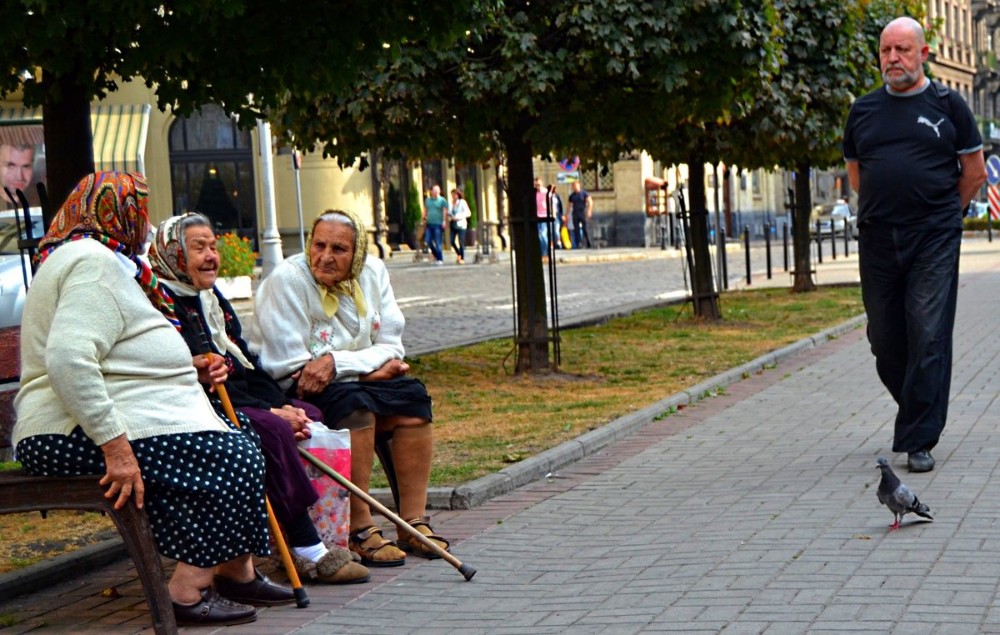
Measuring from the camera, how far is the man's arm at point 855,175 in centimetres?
887

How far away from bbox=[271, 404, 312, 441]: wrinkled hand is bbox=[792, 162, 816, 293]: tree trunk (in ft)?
62.0

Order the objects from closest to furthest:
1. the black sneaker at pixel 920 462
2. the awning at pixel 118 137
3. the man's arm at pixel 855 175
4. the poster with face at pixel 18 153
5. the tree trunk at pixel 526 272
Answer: the black sneaker at pixel 920 462 < the man's arm at pixel 855 175 < the poster with face at pixel 18 153 < the tree trunk at pixel 526 272 < the awning at pixel 118 137

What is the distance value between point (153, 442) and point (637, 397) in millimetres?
6678

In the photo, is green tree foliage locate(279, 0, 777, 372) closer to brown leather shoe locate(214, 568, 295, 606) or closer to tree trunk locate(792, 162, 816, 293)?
brown leather shoe locate(214, 568, 295, 606)

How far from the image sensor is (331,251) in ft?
24.1

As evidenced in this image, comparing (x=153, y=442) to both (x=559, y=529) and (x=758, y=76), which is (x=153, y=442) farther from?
(x=758, y=76)

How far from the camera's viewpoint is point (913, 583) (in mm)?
5953

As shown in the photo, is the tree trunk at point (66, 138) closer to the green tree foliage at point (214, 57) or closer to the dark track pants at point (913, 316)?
the green tree foliage at point (214, 57)

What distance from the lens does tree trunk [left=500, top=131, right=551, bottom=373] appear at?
14016mm

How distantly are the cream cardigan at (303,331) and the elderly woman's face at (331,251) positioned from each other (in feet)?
0.20

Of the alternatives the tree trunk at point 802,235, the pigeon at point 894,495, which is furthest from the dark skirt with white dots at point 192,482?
the tree trunk at point 802,235

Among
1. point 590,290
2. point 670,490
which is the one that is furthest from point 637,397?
point 590,290

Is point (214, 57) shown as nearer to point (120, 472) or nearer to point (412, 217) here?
point (120, 472)

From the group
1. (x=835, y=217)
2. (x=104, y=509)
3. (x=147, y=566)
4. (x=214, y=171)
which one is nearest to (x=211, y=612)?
(x=147, y=566)
